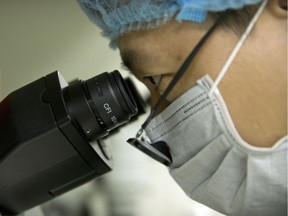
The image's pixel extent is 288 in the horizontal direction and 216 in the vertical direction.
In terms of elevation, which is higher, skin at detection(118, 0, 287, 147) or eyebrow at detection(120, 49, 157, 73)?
eyebrow at detection(120, 49, 157, 73)

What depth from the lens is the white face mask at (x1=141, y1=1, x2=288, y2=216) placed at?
0.60 m

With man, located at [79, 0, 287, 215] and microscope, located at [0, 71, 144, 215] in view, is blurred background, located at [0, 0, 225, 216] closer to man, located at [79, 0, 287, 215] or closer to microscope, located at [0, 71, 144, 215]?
microscope, located at [0, 71, 144, 215]

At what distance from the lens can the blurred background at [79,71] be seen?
3.86ft

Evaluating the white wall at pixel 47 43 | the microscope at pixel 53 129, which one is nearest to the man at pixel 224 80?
the microscope at pixel 53 129

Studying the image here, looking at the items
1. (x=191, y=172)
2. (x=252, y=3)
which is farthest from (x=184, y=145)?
(x=252, y=3)

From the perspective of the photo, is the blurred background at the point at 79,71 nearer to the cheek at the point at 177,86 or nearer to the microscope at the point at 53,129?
the microscope at the point at 53,129

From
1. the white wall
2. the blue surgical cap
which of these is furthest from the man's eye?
the white wall

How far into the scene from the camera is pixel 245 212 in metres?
0.69

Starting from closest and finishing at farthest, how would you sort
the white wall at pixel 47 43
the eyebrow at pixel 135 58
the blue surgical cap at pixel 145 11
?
1. the blue surgical cap at pixel 145 11
2. the eyebrow at pixel 135 58
3. the white wall at pixel 47 43

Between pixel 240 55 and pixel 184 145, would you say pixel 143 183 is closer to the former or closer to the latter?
pixel 184 145

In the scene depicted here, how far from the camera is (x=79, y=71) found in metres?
1.34

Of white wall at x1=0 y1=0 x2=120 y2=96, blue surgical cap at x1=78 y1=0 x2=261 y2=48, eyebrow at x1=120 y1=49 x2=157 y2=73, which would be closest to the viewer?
blue surgical cap at x1=78 y1=0 x2=261 y2=48

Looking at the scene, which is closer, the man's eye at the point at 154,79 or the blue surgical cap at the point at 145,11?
the blue surgical cap at the point at 145,11

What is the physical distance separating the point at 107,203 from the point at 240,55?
3.45 ft
